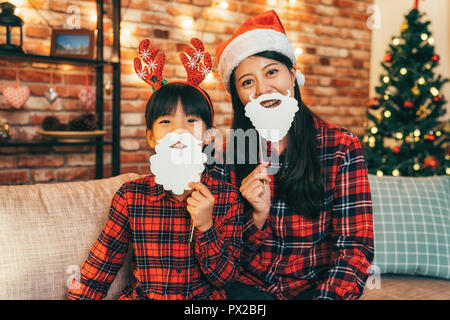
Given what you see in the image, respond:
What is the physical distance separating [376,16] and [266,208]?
270cm

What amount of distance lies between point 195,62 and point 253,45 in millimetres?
190

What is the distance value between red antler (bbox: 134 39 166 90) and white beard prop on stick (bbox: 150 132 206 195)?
186mm

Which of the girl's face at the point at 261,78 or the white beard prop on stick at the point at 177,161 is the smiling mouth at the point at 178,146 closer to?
the white beard prop on stick at the point at 177,161

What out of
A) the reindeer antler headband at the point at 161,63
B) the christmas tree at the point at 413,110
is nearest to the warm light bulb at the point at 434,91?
the christmas tree at the point at 413,110

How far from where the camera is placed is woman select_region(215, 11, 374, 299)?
3.37 feet

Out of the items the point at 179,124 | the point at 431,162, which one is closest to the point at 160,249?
the point at 179,124

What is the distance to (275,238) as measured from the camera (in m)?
1.12

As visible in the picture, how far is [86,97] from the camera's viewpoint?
211 centimetres

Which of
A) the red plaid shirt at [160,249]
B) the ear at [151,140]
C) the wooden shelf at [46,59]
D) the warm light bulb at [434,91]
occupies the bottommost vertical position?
the red plaid shirt at [160,249]

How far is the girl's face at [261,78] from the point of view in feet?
3.24

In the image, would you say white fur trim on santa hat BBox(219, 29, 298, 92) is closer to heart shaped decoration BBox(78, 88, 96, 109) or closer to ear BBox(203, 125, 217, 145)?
ear BBox(203, 125, 217, 145)

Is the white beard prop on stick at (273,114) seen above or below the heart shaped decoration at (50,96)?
below

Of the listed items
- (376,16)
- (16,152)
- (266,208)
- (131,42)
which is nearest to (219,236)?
(266,208)
